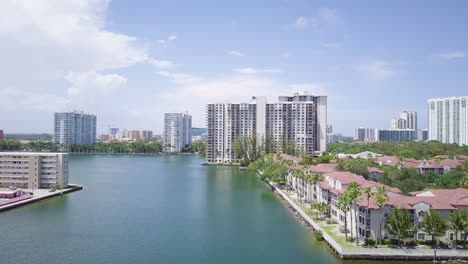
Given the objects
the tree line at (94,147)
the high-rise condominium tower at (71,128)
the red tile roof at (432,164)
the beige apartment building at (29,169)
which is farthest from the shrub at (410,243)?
the high-rise condominium tower at (71,128)

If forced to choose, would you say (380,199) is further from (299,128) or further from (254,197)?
(299,128)

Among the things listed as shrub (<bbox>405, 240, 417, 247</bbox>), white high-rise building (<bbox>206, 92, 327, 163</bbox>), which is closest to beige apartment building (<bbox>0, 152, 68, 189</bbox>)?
shrub (<bbox>405, 240, 417, 247</bbox>)

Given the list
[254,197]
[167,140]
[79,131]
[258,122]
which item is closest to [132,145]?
[167,140]

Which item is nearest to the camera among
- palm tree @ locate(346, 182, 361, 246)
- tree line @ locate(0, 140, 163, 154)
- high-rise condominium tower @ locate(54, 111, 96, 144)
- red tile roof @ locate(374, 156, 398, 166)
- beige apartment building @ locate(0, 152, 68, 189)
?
palm tree @ locate(346, 182, 361, 246)

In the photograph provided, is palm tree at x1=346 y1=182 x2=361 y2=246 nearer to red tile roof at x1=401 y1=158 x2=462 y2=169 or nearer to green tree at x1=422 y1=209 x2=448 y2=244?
green tree at x1=422 y1=209 x2=448 y2=244

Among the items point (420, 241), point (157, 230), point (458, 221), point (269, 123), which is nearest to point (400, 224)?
point (420, 241)

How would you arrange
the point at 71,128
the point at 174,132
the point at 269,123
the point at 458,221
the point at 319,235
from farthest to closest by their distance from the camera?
the point at 71,128, the point at 174,132, the point at 269,123, the point at 319,235, the point at 458,221

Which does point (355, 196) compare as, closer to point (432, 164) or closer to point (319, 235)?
point (319, 235)
